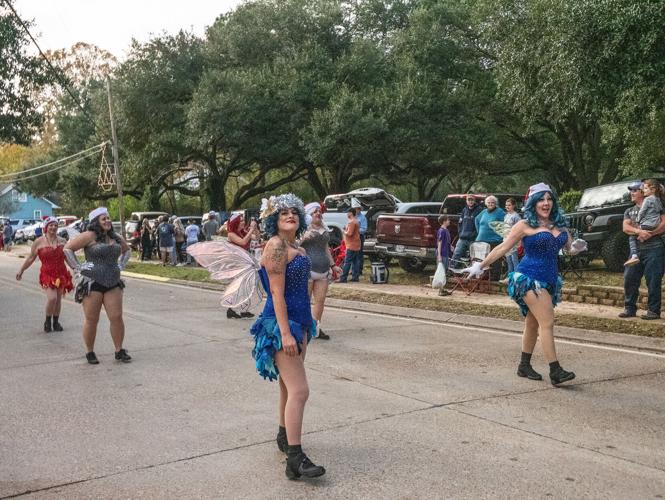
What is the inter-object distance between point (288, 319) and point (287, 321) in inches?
2.8

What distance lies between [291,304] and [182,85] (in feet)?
110

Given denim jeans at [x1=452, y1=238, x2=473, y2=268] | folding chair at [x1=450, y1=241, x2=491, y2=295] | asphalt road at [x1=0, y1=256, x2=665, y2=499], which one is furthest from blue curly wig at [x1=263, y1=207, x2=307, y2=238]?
denim jeans at [x1=452, y1=238, x2=473, y2=268]

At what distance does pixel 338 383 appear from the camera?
7.21 metres

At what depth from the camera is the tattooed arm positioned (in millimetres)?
4613

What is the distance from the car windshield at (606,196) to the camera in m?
16.3

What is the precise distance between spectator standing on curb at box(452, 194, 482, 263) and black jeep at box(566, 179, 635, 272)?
2177mm

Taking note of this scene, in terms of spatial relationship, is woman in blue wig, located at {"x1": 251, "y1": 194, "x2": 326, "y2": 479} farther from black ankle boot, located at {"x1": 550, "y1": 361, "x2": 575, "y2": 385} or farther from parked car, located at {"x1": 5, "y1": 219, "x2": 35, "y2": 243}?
parked car, located at {"x1": 5, "y1": 219, "x2": 35, "y2": 243}

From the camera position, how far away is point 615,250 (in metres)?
16.0

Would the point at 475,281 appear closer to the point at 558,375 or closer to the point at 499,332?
the point at 499,332

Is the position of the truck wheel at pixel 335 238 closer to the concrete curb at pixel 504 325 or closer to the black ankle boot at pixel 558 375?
the concrete curb at pixel 504 325

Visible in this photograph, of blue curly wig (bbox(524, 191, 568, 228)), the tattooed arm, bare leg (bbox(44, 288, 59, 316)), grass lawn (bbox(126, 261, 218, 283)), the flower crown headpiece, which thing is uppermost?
blue curly wig (bbox(524, 191, 568, 228))

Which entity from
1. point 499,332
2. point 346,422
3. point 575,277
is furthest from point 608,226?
point 346,422

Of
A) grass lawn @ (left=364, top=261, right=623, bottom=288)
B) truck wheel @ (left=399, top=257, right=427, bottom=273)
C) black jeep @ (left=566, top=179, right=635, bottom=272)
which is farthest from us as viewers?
truck wheel @ (left=399, top=257, right=427, bottom=273)

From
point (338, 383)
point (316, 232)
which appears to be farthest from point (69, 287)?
point (338, 383)
